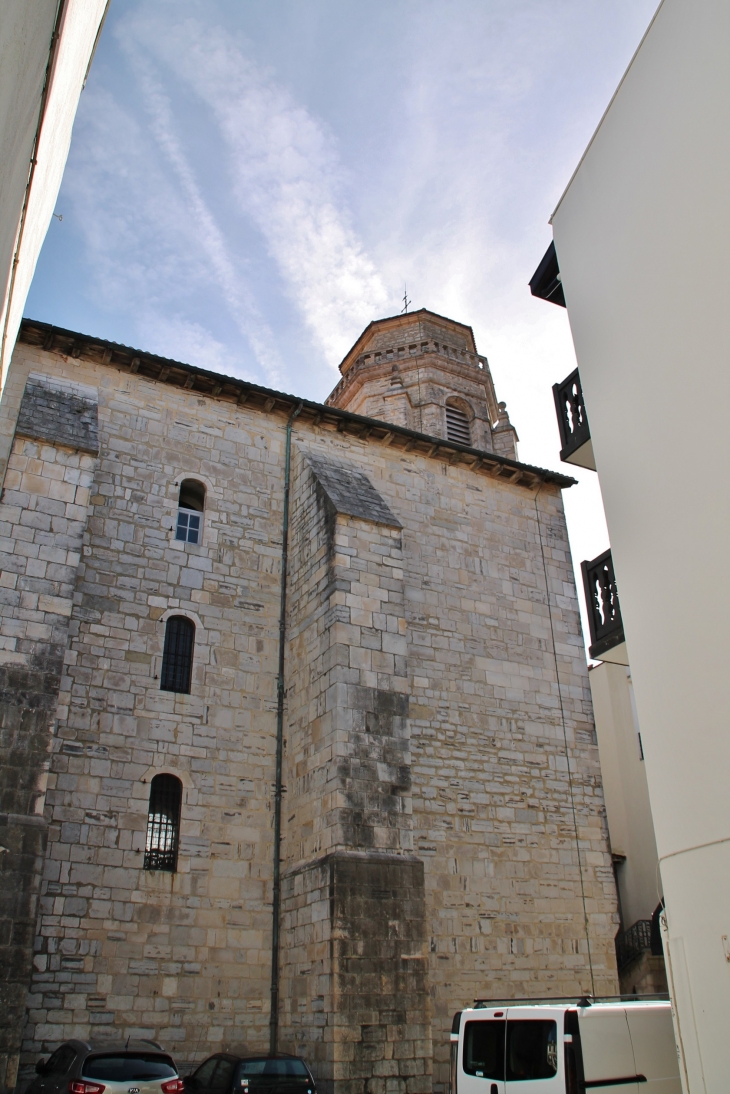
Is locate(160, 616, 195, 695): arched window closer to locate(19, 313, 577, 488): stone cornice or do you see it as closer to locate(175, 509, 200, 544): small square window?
locate(175, 509, 200, 544): small square window

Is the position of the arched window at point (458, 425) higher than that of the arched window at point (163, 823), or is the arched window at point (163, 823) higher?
the arched window at point (458, 425)

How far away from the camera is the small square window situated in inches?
473

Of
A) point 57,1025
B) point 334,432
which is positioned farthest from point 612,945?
point 334,432

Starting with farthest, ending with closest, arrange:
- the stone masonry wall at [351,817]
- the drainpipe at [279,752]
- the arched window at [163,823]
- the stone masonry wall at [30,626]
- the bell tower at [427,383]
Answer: the bell tower at [427,383], the arched window at [163,823], the drainpipe at [279,752], the stone masonry wall at [351,817], the stone masonry wall at [30,626]

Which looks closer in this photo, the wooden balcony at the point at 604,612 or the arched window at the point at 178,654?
the wooden balcony at the point at 604,612

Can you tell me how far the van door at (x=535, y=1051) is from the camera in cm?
611

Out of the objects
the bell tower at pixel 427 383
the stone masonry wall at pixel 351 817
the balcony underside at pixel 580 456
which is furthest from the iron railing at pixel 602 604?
the bell tower at pixel 427 383

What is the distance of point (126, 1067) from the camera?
6965 mm

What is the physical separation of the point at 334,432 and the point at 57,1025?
935 cm

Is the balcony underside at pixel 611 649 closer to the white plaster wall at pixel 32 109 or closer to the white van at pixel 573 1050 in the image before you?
the white van at pixel 573 1050

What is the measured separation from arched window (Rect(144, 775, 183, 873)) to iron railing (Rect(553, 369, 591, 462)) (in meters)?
6.37

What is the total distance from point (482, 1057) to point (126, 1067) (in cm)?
303

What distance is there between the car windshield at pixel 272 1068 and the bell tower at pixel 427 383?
552 inches

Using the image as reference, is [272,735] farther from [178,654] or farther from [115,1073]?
[115,1073]
